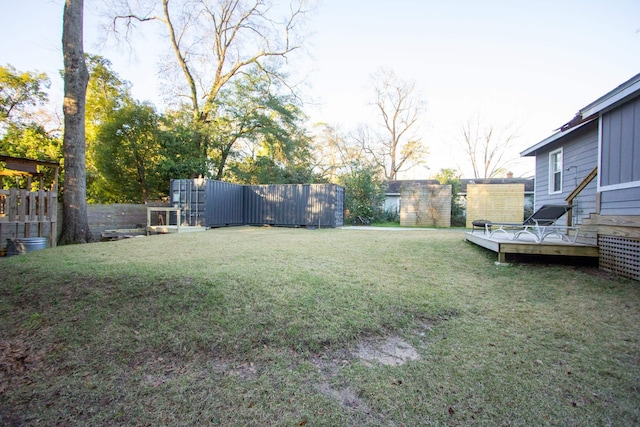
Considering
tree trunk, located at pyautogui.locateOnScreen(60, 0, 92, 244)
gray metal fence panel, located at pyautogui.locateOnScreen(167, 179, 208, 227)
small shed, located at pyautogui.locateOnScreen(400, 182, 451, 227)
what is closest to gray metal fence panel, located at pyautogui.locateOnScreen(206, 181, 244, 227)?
gray metal fence panel, located at pyautogui.locateOnScreen(167, 179, 208, 227)

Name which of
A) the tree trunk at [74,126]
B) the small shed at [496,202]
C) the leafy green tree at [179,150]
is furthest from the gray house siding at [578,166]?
the leafy green tree at [179,150]

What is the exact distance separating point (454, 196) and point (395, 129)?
10680 millimetres

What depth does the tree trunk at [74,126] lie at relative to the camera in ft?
23.0

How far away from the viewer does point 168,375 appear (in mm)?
1897

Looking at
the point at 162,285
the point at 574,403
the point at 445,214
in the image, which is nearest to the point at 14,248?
the point at 162,285

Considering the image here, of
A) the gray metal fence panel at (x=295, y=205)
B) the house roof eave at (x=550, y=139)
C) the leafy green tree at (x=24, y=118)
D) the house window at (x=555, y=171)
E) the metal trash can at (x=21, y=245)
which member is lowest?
the metal trash can at (x=21, y=245)

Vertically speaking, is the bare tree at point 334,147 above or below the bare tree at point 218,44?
below

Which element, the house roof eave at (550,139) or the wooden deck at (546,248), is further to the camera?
the house roof eave at (550,139)

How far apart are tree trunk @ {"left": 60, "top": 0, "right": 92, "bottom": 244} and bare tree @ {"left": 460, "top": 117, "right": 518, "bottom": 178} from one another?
985 inches

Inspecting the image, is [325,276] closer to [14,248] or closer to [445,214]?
[14,248]

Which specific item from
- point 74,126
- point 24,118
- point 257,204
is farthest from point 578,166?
point 24,118

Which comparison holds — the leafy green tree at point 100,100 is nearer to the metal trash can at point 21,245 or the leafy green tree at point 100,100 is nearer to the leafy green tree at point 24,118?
the leafy green tree at point 24,118

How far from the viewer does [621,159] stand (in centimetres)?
410

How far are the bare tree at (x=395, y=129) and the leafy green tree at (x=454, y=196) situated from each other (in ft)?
28.6
